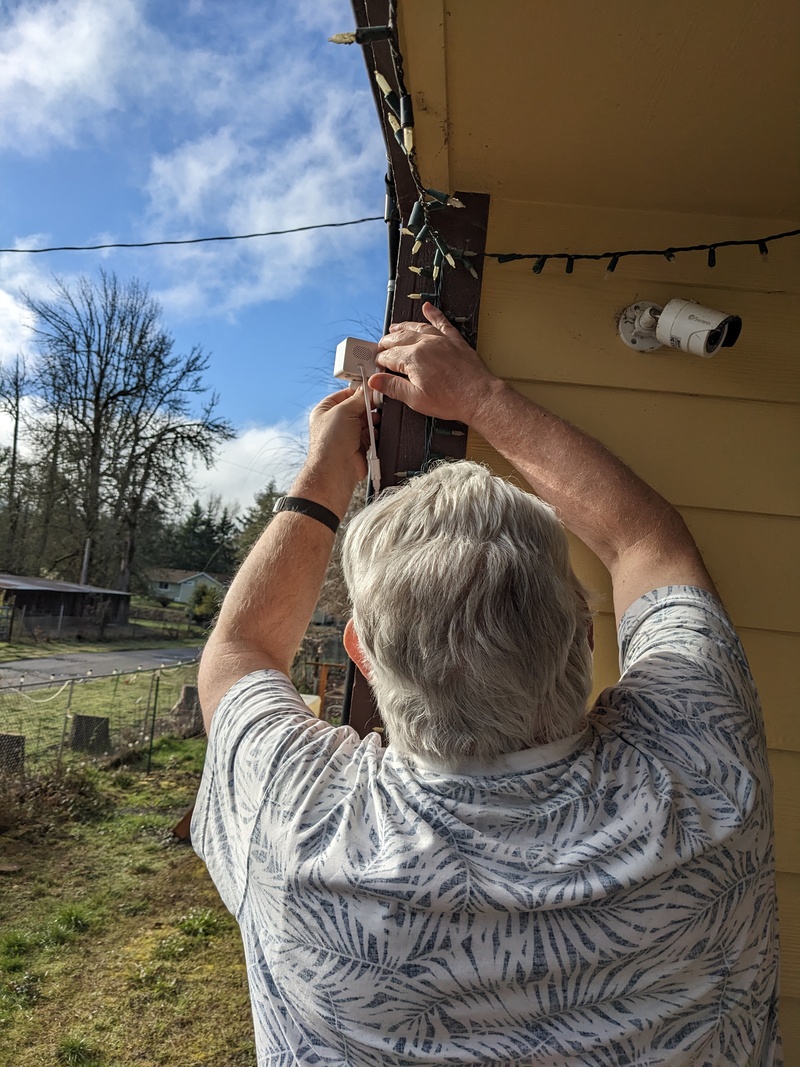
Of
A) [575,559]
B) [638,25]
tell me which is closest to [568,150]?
[638,25]

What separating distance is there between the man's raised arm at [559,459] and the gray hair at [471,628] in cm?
27

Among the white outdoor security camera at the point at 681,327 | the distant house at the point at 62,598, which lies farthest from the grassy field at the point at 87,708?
the white outdoor security camera at the point at 681,327

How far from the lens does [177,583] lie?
4.43 metres

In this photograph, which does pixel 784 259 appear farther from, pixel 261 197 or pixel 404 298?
pixel 261 197

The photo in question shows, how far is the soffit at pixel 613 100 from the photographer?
799 millimetres

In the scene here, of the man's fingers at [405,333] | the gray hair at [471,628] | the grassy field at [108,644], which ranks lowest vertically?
the grassy field at [108,644]

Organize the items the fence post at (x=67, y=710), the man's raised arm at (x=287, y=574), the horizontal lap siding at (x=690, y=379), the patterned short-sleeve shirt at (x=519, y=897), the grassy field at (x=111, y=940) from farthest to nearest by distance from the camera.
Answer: the fence post at (x=67, y=710) < the grassy field at (x=111, y=940) < the horizontal lap siding at (x=690, y=379) < the man's raised arm at (x=287, y=574) < the patterned short-sleeve shirt at (x=519, y=897)

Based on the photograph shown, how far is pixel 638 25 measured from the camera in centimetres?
80

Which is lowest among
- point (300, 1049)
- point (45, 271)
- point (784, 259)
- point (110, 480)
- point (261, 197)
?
point (300, 1049)

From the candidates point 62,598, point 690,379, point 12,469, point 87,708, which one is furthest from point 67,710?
point 690,379

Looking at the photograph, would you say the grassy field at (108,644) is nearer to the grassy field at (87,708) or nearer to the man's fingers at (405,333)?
the grassy field at (87,708)

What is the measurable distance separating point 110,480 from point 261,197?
142 inches

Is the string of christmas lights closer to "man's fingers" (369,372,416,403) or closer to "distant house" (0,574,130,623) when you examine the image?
Result: "man's fingers" (369,372,416,403)

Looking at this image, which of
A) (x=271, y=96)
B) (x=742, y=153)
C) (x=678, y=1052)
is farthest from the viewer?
(x=271, y=96)
